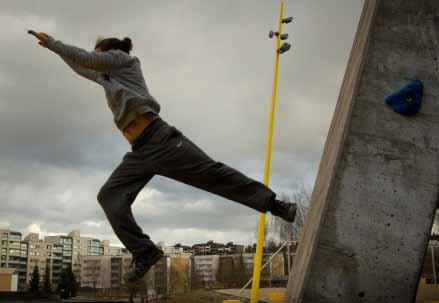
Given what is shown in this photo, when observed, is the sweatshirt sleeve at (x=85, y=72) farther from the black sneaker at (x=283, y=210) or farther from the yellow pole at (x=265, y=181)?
the yellow pole at (x=265, y=181)

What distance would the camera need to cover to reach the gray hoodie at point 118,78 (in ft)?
11.5

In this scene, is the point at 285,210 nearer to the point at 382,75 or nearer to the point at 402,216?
the point at 402,216

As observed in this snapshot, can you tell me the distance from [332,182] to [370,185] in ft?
0.98

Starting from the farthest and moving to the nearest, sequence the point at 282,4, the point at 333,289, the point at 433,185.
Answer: the point at 282,4 < the point at 433,185 < the point at 333,289

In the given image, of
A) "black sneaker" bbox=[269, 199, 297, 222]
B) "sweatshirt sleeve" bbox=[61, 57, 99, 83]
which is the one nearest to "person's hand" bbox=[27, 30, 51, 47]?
"sweatshirt sleeve" bbox=[61, 57, 99, 83]

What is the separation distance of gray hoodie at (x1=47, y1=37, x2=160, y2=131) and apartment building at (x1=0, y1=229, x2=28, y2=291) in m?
161

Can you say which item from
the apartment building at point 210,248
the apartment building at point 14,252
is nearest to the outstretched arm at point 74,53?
the apartment building at point 14,252

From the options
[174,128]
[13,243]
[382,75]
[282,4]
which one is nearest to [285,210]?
[174,128]

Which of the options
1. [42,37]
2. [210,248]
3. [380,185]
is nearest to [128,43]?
[42,37]

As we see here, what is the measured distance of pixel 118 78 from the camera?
3721 mm

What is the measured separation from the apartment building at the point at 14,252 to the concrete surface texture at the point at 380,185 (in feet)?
529

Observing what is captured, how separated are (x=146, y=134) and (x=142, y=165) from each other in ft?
0.79

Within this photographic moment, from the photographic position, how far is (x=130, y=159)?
3695 mm

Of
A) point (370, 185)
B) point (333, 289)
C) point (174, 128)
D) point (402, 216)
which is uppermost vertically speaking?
point (174, 128)
